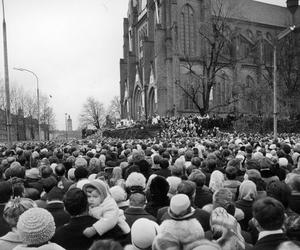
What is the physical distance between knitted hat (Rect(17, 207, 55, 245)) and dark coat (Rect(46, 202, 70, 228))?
6.27 feet

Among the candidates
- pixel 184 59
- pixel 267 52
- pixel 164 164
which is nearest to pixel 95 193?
pixel 164 164

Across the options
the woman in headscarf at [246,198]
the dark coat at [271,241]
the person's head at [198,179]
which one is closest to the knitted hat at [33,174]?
the person's head at [198,179]

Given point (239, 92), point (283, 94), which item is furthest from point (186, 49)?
point (283, 94)

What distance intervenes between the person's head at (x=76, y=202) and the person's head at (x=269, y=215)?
1.80 meters

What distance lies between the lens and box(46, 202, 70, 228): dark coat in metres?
5.34

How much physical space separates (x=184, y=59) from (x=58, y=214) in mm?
44477

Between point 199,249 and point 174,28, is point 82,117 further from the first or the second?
point 199,249

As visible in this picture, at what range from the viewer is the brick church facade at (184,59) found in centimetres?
4766

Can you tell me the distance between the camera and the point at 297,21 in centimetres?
6719

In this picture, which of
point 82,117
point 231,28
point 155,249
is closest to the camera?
point 155,249

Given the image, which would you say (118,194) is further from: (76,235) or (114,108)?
(114,108)

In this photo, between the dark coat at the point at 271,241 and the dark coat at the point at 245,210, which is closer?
the dark coat at the point at 271,241

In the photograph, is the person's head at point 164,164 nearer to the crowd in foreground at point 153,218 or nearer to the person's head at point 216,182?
the person's head at point 216,182

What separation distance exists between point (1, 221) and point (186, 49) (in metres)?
46.2
